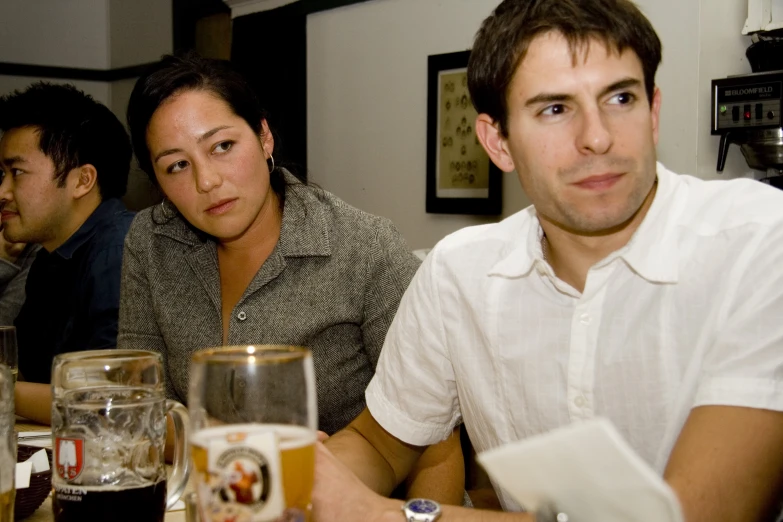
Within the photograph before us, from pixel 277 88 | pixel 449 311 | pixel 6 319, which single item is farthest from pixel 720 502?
pixel 277 88

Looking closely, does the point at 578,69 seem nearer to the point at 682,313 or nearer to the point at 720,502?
the point at 682,313

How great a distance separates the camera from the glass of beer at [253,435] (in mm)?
625

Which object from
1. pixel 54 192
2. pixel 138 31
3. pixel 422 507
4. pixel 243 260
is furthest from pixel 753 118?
pixel 138 31

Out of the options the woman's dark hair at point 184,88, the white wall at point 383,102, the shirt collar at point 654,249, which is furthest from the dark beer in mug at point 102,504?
the white wall at point 383,102

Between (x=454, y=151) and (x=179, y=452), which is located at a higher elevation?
(x=454, y=151)

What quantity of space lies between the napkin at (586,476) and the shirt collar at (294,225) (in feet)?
3.73

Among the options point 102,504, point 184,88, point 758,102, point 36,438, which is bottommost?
point 36,438

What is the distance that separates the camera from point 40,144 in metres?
2.57

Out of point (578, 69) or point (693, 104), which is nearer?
point (578, 69)

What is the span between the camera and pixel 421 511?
0.96 m

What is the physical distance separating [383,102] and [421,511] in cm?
339

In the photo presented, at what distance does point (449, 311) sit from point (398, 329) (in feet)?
0.36

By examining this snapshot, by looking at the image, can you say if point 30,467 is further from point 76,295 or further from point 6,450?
point 76,295

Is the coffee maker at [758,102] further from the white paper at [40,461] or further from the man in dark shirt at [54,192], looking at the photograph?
the white paper at [40,461]
